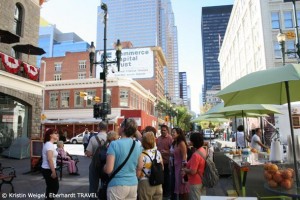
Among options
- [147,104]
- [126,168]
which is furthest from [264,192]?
[147,104]

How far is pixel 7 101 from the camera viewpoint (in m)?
16.5

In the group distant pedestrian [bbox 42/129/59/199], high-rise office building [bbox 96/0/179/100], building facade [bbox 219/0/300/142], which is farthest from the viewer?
high-rise office building [bbox 96/0/179/100]

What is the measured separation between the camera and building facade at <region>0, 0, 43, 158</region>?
15.6 m

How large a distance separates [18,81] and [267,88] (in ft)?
49.4

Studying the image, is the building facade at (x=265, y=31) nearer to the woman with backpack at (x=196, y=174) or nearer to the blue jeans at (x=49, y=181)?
the woman with backpack at (x=196, y=174)

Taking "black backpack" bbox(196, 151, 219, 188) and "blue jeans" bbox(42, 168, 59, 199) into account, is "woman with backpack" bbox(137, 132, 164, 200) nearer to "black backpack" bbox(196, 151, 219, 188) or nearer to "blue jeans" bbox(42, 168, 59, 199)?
"black backpack" bbox(196, 151, 219, 188)

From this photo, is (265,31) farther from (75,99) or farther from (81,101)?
(75,99)

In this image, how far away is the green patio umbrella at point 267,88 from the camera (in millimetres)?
3789

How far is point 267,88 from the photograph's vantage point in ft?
17.6

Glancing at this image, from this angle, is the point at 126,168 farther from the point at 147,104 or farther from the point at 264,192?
the point at 147,104

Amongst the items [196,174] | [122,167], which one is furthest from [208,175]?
[122,167]

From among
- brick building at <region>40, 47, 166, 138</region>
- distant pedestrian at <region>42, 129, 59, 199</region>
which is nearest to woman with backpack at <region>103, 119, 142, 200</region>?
distant pedestrian at <region>42, 129, 59, 199</region>

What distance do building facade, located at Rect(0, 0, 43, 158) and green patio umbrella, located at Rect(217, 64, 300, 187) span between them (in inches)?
538

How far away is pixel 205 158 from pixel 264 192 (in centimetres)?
253
